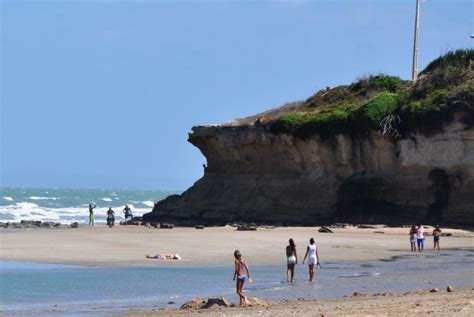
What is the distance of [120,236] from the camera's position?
40.4 metres

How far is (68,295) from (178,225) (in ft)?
99.2

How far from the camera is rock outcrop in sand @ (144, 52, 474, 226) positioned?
4266 centimetres

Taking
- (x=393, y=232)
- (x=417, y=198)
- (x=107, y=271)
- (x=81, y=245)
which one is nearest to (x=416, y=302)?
(x=107, y=271)

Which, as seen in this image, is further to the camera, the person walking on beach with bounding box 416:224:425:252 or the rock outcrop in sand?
the rock outcrop in sand

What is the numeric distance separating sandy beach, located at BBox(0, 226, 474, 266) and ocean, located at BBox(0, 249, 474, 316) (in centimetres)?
163

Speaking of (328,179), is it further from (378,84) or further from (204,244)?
(204,244)

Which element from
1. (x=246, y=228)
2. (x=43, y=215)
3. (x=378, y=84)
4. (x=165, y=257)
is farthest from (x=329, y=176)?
(x=43, y=215)

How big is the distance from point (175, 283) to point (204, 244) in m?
12.1

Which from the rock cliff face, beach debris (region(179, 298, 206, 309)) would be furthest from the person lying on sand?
the rock cliff face

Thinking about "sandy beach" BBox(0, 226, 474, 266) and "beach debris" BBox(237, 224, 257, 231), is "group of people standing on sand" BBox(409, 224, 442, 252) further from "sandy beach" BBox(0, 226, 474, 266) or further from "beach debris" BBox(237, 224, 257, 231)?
"beach debris" BBox(237, 224, 257, 231)

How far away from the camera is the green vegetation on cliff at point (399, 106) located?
4369 cm

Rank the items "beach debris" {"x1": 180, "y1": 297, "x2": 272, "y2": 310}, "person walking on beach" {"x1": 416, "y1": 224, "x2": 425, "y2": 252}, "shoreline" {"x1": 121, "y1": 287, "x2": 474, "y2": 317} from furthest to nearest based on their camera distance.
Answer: "person walking on beach" {"x1": 416, "y1": 224, "x2": 425, "y2": 252}
"beach debris" {"x1": 180, "y1": 297, "x2": 272, "y2": 310}
"shoreline" {"x1": 121, "y1": 287, "x2": 474, "y2": 317}

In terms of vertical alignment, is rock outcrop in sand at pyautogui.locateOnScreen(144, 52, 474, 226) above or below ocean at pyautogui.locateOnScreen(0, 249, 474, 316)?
above

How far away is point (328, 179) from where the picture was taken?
156 feet
